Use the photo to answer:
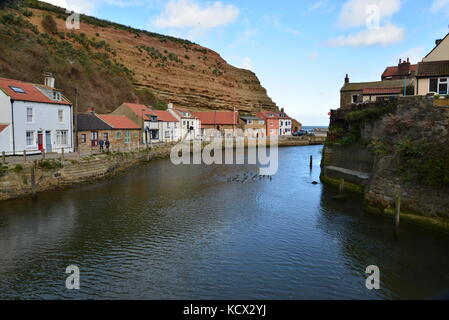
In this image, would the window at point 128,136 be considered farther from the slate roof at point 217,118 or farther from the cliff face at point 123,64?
the slate roof at point 217,118

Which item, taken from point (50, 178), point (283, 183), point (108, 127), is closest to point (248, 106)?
point (108, 127)

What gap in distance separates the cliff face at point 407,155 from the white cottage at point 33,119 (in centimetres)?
3078

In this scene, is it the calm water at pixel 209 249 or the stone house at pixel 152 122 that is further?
the stone house at pixel 152 122

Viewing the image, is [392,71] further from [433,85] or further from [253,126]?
[253,126]

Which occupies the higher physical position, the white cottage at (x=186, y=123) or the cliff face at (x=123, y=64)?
the cliff face at (x=123, y=64)

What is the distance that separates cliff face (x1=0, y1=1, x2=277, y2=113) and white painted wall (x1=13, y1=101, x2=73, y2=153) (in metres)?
22.5

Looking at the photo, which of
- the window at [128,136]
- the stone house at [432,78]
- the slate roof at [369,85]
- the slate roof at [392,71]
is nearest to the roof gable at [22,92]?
the window at [128,136]

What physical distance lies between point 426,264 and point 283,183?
792 inches

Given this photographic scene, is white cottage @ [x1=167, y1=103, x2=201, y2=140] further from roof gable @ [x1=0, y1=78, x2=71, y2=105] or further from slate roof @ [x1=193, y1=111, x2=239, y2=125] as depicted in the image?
roof gable @ [x1=0, y1=78, x2=71, y2=105]

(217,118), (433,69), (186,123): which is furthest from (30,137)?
(217,118)

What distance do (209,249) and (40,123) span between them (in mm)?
25665

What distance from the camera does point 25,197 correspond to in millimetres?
25344

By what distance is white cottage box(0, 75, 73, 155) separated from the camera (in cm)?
2920

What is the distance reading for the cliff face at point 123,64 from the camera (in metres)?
60.8
